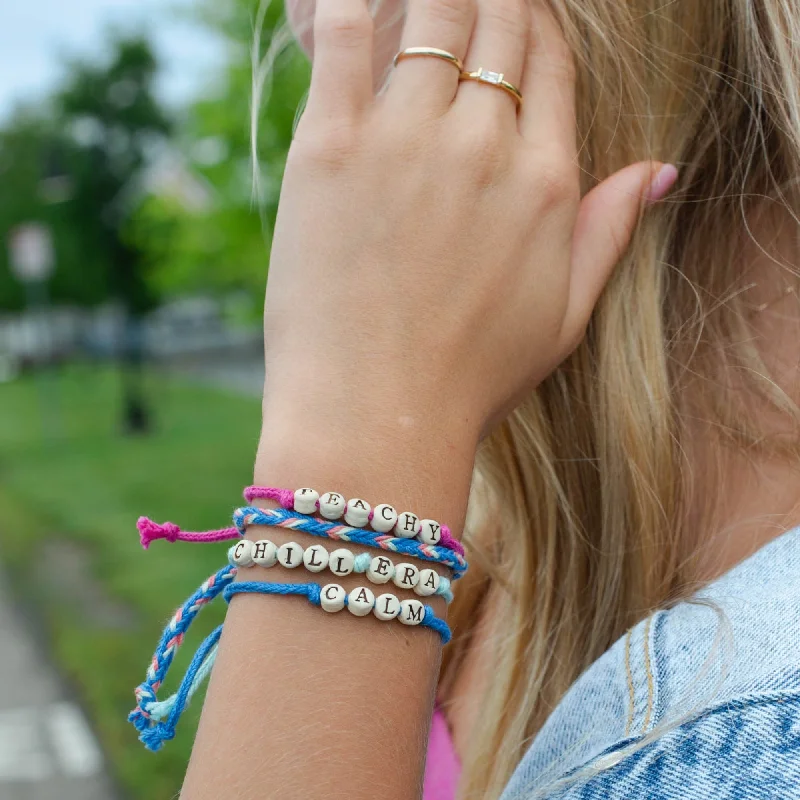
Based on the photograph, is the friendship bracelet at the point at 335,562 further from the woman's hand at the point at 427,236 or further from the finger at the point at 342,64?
the finger at the point at 342,64

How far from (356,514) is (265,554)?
0.33 feet

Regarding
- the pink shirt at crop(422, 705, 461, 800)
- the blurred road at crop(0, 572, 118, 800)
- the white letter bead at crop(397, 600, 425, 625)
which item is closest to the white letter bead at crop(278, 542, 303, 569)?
the white letter bead at crop(397, 600, 425, 625)

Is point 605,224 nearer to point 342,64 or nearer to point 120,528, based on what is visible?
point 342,64

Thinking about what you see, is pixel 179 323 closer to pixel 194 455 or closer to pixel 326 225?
pixel 194 455

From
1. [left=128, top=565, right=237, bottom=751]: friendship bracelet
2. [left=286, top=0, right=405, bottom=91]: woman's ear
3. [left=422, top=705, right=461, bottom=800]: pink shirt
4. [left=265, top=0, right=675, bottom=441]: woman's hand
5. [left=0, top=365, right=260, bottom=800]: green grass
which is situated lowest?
[left=0, top=365, right=260, bottom=800]: green grass

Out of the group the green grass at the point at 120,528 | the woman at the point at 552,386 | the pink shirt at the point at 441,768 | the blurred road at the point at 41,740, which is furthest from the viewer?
the green grass at the point at 120,528

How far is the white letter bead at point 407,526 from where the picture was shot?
84 cm

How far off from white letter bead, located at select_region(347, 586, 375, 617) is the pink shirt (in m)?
0.58

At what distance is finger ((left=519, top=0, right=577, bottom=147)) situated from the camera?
1021 millimetres

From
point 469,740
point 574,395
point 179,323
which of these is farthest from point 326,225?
point 179,323

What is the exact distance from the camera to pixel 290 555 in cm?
83

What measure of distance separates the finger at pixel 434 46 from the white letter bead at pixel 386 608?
0.54 m

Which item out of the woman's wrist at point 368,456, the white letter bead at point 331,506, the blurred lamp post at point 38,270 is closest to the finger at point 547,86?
the woman's wrist at point 368,456

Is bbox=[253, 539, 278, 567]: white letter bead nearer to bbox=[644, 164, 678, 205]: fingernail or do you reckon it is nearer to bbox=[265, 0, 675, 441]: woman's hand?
bbox=[265, 0, 675, 441]: woman's hand
